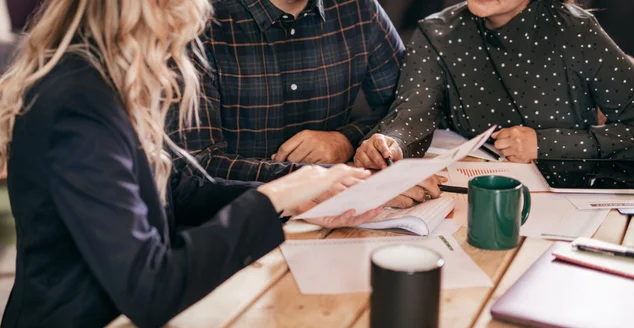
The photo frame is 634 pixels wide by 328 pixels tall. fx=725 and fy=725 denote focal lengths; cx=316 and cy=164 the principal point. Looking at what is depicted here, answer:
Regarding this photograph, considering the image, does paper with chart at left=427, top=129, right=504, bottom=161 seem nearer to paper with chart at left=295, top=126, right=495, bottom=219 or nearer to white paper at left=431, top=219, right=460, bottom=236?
white paper at left=431, top=219, right=460, bottom=236

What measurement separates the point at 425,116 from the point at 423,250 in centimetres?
107

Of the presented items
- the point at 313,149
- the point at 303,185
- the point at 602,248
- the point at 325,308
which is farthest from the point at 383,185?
the point at 313,149

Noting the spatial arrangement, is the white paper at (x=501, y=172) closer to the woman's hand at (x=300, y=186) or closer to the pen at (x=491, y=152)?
the pen at (x=491, y=152)

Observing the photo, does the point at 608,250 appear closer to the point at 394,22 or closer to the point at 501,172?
the point at 501,172

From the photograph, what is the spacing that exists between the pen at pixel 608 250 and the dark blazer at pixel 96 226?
45cm

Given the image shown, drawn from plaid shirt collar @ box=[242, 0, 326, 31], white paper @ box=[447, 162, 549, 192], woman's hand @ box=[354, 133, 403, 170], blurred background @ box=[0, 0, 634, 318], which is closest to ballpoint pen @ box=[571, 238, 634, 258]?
white paper @ box=[447, 162, 549, 192]

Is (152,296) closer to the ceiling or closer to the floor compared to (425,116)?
closer to the ceiling

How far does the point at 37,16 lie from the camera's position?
106cm

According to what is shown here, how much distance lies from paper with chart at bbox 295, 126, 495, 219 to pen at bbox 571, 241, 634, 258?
217 millimetres

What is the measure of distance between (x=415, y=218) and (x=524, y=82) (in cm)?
85

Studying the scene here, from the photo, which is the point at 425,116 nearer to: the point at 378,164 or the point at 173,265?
the point at 378,164

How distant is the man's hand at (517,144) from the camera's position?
1.62 meters

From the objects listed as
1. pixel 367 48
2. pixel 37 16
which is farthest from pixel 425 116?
pixel 37 16

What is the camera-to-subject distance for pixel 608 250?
3.42ft
